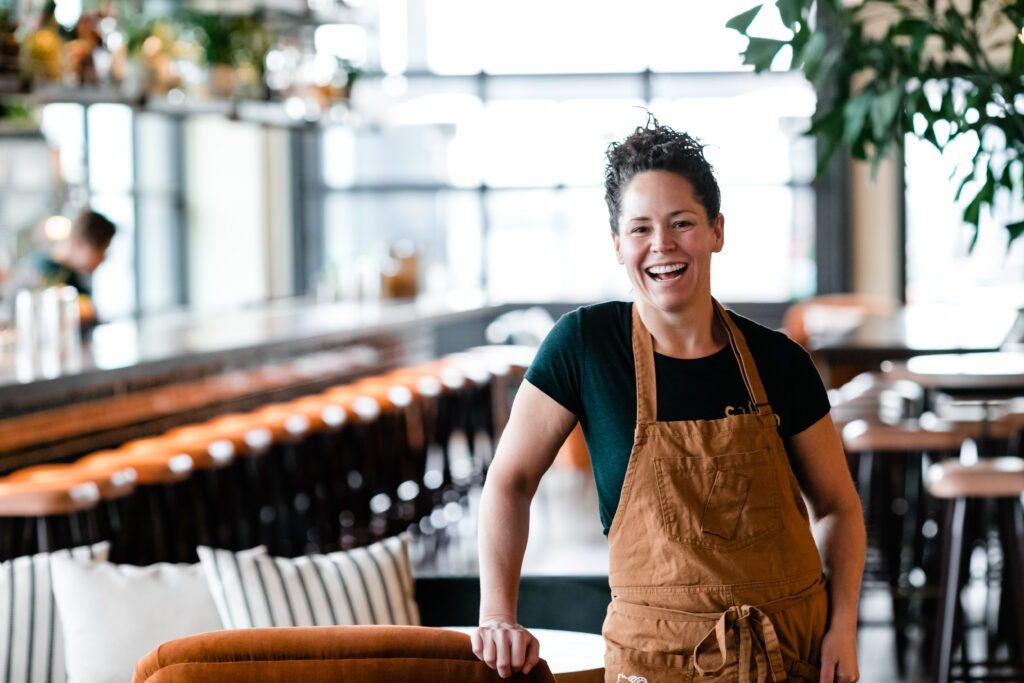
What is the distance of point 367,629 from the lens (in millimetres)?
1766

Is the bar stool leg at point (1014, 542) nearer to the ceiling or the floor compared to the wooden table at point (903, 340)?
nearer to the floor

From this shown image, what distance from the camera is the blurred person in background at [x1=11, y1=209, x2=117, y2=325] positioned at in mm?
5746

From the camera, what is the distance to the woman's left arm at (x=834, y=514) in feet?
6.70

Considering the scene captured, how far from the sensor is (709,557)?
75.7 inches

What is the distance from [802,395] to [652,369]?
230mm

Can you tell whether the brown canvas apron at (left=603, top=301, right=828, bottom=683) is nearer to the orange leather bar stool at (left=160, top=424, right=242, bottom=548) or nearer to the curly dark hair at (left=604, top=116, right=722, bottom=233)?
the curly dark hair at (left=604, top=116, right=722, bottom=233)

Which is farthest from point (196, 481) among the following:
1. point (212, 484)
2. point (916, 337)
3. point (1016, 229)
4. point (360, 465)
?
point (916, 337)

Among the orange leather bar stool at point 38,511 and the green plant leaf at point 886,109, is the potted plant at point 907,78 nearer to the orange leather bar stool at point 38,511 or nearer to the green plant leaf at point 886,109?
the green plant leaf at point 886,109

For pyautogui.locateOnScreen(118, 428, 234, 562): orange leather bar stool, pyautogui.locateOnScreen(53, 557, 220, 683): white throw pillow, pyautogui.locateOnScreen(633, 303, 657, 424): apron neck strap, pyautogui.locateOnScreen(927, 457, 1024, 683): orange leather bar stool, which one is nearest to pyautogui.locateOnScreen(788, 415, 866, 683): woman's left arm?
pyautogui.locateOnScreen(633, 303, 657, 424): apron neck strap

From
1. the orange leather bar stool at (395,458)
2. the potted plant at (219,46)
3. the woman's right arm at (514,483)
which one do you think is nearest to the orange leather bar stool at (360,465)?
the orange leather bar stool at (395,458)

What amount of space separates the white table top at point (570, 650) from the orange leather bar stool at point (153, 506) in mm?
1859

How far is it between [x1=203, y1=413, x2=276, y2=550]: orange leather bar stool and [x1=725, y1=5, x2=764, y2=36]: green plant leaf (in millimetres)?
2662

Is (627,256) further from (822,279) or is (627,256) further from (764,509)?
(822,279)

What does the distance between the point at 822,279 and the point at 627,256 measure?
917 cm
